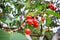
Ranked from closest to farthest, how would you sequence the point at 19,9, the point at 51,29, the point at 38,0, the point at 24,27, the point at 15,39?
1. the point at 15,39
2. the point at 24,27
3. the point at 19,9
4. the point at 38,0
5. the point at 51,29

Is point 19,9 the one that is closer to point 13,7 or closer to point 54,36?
point 13,7

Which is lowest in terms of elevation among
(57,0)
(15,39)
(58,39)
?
(58,39)

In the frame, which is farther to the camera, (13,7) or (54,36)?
(54,36)

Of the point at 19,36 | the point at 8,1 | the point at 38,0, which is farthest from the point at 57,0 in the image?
the point at 19,36

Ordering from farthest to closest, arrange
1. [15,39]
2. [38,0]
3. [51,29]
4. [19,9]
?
1. [51,29]
2. [38,0]
3. [19,9]
4. [15,39]

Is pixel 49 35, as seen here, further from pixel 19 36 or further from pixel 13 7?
pixel 19 36

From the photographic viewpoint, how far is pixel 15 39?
1.27 ft

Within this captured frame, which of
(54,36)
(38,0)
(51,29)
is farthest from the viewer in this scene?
(54,36)

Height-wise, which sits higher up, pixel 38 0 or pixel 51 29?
pixel 38 0

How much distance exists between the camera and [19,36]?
40 cm

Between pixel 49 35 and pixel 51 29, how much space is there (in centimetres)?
8

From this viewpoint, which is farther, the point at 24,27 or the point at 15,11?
the point at 15,11

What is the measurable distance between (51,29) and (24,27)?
1.23 metres

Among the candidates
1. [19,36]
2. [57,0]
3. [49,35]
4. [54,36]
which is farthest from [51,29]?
[19,36]
